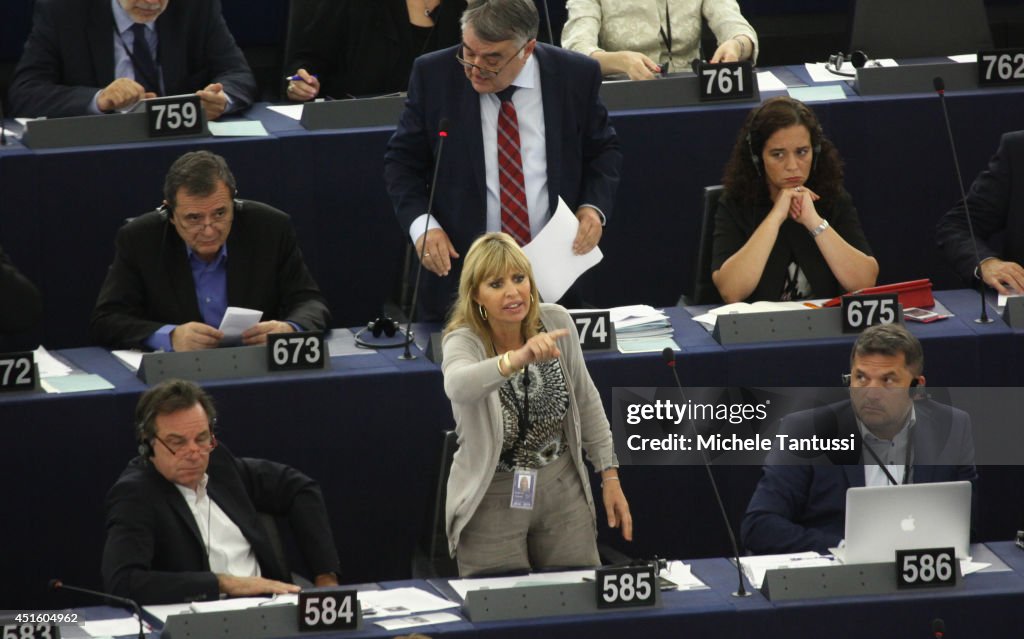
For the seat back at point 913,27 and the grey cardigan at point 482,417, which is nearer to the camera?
the grey cardigan at point 482,417

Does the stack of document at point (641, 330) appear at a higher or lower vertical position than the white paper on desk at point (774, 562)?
higher

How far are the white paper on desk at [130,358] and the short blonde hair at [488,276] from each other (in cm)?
93

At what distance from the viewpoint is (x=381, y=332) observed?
4.81 metres

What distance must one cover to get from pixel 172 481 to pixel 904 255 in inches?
101

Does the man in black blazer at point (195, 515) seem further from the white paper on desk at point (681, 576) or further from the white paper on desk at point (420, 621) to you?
the white paper on desk at point (681, 576)

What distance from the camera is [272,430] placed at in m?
4.54

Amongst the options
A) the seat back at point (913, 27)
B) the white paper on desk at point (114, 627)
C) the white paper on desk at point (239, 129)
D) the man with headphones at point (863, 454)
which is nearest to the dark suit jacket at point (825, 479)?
the man with headphones at point (863, 454)

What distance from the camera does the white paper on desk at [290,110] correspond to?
5.57 meters

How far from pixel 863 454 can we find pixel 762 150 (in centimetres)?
104

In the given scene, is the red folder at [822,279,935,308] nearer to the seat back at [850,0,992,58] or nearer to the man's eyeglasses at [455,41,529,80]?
the man's eyeglasses at [455,41,529,80]

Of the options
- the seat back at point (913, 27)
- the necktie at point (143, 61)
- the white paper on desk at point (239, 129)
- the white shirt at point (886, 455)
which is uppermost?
the seat back at point (913, 27)

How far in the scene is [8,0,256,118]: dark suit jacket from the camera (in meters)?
5.41

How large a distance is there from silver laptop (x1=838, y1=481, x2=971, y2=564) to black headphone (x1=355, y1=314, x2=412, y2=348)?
1368mm

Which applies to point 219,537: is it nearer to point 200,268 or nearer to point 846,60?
point 200,268
